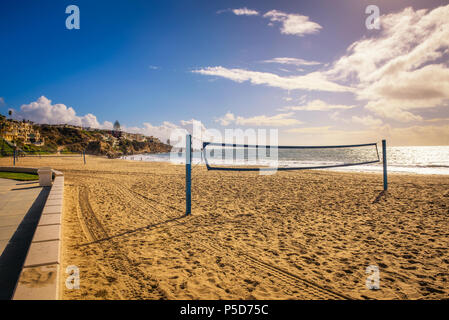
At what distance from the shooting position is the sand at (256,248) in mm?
2869

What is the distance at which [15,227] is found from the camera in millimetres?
4418

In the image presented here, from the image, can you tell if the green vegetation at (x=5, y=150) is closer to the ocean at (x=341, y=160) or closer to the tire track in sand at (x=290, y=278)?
the ocean at (x=341, y=160)

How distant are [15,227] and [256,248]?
4.87 metres

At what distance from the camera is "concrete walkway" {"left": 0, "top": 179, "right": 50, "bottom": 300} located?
2783 mm

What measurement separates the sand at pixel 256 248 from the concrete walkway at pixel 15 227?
1.81 ft

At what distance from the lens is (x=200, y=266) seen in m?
3.43

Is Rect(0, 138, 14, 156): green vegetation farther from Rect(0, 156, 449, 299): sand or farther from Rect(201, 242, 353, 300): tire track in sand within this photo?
Rect(201, 242, 353, 300): tire track in sand

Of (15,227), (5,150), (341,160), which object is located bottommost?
(15,227)

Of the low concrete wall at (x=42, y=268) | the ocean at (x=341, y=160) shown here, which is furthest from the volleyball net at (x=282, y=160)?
the low concrete wall at (x=42, y=268)

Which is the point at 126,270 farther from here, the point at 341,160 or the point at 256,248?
the point at 341,160

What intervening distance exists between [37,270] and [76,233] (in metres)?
2.28

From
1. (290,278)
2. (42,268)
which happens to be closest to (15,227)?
(42,268)
